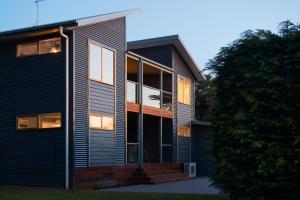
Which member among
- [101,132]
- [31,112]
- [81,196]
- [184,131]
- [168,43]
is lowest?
[81,196]

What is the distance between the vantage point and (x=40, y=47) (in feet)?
64.4

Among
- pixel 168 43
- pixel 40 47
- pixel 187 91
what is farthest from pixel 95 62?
pixel 187 91

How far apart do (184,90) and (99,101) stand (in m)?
10.4

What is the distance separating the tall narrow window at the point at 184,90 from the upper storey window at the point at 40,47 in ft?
36.1

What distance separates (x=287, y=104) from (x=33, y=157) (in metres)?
11.6

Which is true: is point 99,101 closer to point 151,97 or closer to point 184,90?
point 151,97

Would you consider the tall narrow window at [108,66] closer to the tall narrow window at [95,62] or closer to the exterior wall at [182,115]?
the tall narrow window at [95,62]

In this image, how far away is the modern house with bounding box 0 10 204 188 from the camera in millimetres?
18797

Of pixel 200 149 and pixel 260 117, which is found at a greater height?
pixel 260 117

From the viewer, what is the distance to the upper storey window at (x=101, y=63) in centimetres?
2009

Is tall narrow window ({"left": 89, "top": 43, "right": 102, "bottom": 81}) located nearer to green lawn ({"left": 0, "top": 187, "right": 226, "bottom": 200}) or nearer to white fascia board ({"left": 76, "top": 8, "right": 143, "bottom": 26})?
white fascia board ({"left": 76, "top": 8, "right": 143, "bottom": 26})

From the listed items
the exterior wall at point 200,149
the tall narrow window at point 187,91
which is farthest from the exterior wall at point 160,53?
the exterior wall at point 200,149

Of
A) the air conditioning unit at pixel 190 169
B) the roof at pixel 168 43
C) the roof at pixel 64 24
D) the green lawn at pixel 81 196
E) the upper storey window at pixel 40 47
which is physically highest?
the roof at pixel 168 43

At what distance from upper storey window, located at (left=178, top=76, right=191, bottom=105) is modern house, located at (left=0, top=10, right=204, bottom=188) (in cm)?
621
